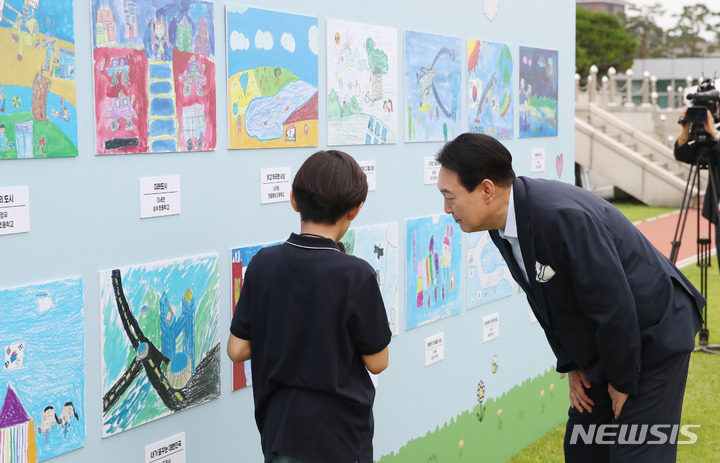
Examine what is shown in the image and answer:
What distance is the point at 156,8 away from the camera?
244cm

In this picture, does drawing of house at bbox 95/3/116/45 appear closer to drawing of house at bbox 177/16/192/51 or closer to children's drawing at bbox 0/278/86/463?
drawing of house at bbox 177/16/192/51

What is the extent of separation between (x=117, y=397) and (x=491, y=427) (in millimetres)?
2519

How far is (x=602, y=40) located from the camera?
140ft

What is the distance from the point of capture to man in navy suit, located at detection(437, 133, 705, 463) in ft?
8.20

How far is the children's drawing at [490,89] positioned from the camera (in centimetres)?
417

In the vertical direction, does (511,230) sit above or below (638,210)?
above

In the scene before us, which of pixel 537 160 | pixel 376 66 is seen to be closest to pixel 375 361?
pixel 376 66

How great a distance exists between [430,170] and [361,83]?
672 mm

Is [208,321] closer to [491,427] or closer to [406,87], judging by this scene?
[406,87]

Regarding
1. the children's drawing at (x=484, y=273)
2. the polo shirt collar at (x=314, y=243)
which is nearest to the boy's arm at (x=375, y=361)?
the polo shirt collar at (x=314, y=243)

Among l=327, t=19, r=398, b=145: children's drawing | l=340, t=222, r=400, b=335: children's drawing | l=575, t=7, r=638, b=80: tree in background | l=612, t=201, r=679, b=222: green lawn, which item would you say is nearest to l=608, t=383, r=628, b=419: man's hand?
l=340, t=222, r=400, b=335: children's drawing

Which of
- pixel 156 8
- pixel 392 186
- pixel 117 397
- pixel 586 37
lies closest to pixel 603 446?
pixel 392 186

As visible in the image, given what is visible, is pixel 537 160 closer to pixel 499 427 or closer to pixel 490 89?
pixel 490 89

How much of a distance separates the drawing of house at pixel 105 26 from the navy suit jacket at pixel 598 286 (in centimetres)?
127
